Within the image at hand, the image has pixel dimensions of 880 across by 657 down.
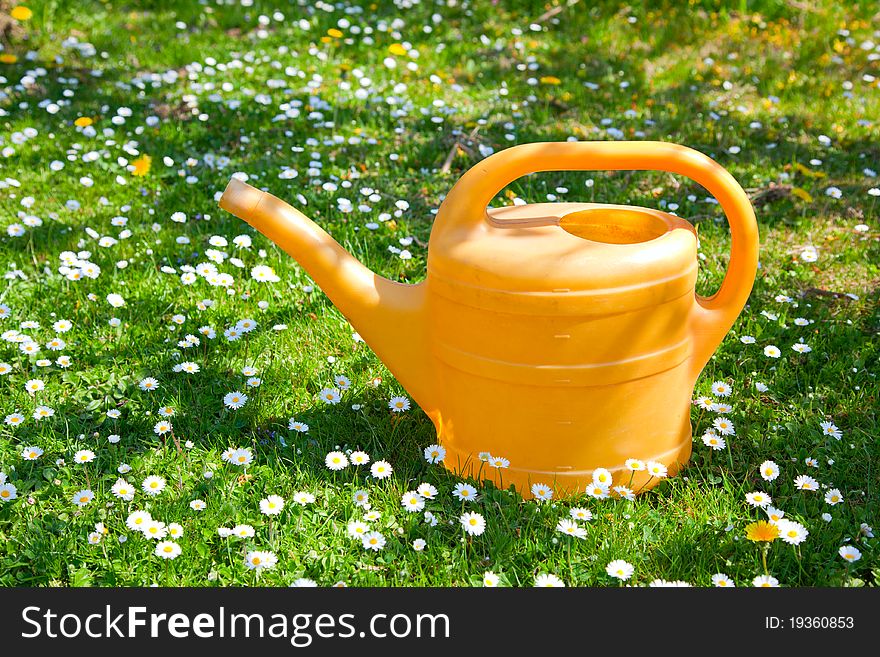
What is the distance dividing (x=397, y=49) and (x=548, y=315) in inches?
120

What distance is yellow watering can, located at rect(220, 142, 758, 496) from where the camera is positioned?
1.75 meters

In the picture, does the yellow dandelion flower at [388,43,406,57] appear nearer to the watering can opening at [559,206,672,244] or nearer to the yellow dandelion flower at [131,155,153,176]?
the yellow dandelion flower at [131,155,153,176]

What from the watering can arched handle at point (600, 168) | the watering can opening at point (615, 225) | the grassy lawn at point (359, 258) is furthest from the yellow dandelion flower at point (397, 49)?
the watering can arched handle at point (600, 168)

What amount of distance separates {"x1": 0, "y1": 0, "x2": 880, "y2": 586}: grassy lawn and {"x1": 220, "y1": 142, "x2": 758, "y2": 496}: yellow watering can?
0.12 m

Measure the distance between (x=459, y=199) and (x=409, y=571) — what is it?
2.38 ft

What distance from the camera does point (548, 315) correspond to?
5.72 ft

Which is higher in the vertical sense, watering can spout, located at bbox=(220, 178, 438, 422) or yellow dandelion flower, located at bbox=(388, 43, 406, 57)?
watering can spout, located at bbox=(220, 178, 438, 422)

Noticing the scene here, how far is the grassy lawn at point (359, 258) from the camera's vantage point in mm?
→ 1797

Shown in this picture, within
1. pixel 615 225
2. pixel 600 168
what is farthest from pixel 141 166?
pixel 600 168

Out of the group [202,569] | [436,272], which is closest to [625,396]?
[436,272]

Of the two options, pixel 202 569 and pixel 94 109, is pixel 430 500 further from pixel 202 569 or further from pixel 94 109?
pixel 94 109

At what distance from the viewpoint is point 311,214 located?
320 centimetres

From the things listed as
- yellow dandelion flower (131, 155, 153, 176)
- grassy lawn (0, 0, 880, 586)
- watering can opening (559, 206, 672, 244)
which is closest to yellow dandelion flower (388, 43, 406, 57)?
grassy lawn (0, 0, 880, 586)

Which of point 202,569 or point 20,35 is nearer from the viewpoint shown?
point 202,569
